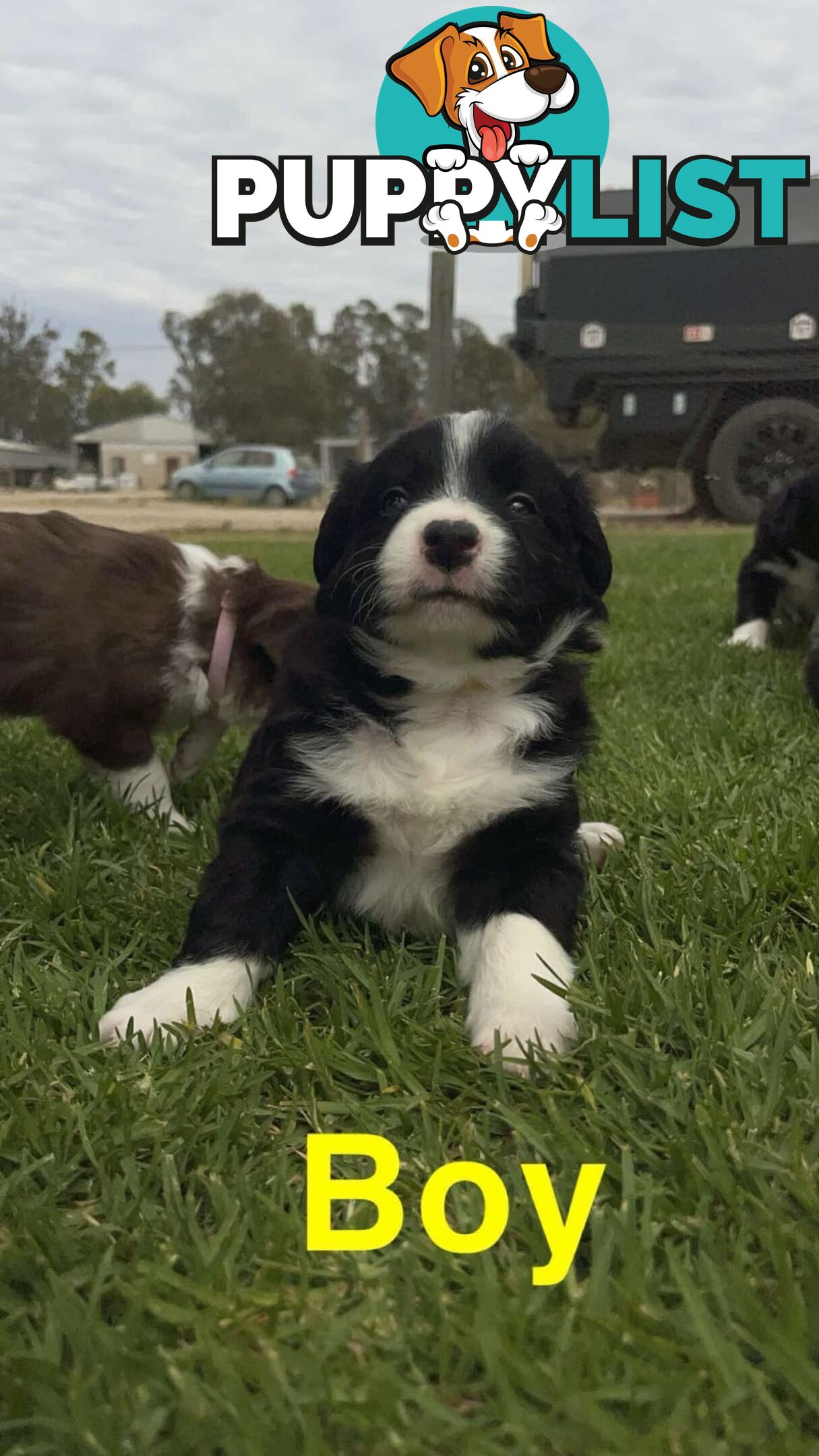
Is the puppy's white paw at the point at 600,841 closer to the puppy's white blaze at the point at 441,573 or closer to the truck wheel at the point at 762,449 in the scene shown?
the puppy's white blaze at the point at 441,573

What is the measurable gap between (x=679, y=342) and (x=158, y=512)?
255 centimetres

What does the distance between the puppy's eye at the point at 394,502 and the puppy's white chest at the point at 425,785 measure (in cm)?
35

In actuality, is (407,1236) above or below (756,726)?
below

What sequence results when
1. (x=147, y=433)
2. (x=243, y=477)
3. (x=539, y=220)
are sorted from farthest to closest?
(x=243, y=477)
(x=147, y=433)
(x=539, y=220)

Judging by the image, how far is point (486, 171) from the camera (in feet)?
9.45

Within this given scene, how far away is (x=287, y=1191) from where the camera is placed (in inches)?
49.4

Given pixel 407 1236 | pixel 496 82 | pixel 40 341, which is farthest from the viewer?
pixel 40 341

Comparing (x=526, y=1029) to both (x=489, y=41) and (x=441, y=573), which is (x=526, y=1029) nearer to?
(x=441, y=573)

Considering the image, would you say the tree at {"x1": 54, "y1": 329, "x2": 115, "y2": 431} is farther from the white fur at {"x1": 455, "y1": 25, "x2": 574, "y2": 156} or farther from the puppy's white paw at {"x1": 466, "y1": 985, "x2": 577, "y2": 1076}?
the puppy's white paw at {"x1": 466, "y1": 985, "x2": 577, "y2": 1076}

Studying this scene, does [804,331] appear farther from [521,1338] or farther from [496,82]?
[521,1338]

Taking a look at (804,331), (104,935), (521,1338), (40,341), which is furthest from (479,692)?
(40,341)

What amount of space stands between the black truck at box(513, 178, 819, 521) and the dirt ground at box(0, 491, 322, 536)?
1172 millimetres

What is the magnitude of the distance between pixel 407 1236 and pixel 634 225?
2843 millimetres

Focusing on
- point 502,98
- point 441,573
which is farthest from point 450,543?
point 502,98
